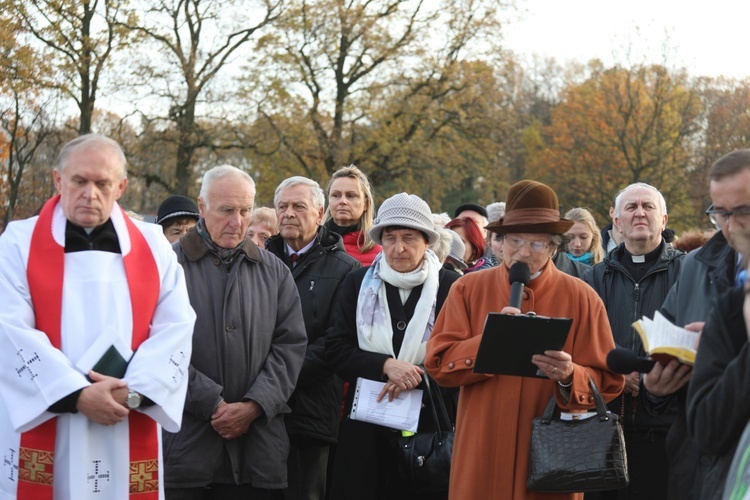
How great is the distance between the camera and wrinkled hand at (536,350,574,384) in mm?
4066

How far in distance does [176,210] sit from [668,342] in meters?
4.66

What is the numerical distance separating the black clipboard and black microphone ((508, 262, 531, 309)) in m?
0.17

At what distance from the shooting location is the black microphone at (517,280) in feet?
13.6

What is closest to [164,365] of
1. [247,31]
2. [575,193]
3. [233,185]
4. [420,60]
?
[233,185]

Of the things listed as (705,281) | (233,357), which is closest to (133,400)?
(233,357)

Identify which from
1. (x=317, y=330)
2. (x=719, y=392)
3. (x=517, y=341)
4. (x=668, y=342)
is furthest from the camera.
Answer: (x=317, y=330)

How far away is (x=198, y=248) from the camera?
527 cm

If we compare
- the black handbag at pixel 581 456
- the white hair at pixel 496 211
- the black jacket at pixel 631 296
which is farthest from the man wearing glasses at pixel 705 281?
the white hair at pixel 496 211

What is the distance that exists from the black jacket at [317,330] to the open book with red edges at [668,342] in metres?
2.58

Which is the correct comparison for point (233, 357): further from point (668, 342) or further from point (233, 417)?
point (668, 342)

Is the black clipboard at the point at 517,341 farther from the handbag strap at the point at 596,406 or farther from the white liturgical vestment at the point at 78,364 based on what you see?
the white liturgical vestment at the point at 78,364

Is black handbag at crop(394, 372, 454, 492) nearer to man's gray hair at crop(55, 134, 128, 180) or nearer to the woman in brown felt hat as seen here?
the woman in brown felt hat

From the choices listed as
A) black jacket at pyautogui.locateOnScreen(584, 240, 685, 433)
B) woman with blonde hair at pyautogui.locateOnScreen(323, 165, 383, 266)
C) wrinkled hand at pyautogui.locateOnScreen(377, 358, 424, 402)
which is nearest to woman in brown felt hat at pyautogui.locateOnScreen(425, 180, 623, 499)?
wrinkled hand at pyautogui.locateOnScreen(377, 358, 424, 402)

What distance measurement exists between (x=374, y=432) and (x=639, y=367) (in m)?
2.11
